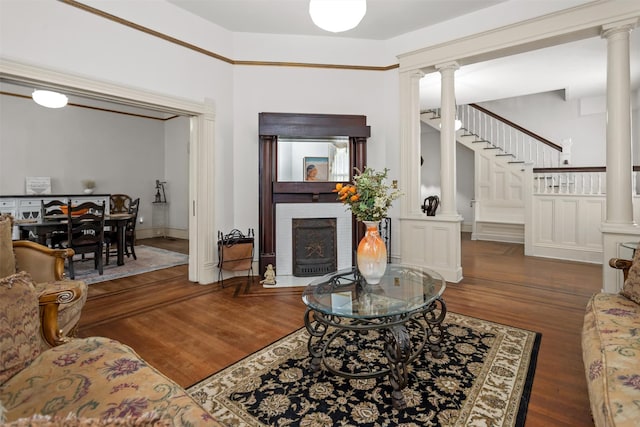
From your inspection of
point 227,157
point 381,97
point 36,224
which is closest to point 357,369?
point 227,157

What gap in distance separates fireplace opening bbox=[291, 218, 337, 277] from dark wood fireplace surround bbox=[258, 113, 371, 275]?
10.9 inches

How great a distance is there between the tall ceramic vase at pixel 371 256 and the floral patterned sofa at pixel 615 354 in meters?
1.14

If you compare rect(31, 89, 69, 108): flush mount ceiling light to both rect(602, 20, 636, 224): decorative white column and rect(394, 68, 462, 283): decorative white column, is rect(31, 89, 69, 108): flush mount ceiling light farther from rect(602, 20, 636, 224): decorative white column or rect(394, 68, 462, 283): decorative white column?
rect(602, 20, 636, 224): decorative white column

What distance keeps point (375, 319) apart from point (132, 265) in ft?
14.2

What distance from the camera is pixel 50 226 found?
13.6ft

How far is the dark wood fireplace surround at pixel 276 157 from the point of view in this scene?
4.05 m

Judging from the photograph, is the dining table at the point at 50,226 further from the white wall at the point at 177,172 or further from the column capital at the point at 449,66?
the column capital at the point at 449,66

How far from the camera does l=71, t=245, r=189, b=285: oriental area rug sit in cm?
436

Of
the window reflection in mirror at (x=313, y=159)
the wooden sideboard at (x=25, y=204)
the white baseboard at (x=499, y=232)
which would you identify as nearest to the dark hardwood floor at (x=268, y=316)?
the window reflection in mirror at (x=313, y=159)

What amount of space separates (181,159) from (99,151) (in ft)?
5.47

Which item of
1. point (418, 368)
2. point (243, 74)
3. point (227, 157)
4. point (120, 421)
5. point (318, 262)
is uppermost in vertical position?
point (243, 74)

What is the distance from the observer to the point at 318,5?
2.45 meters

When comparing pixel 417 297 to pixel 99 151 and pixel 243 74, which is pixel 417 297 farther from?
pixel 99 151

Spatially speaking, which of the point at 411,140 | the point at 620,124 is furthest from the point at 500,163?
the point at 620,124
